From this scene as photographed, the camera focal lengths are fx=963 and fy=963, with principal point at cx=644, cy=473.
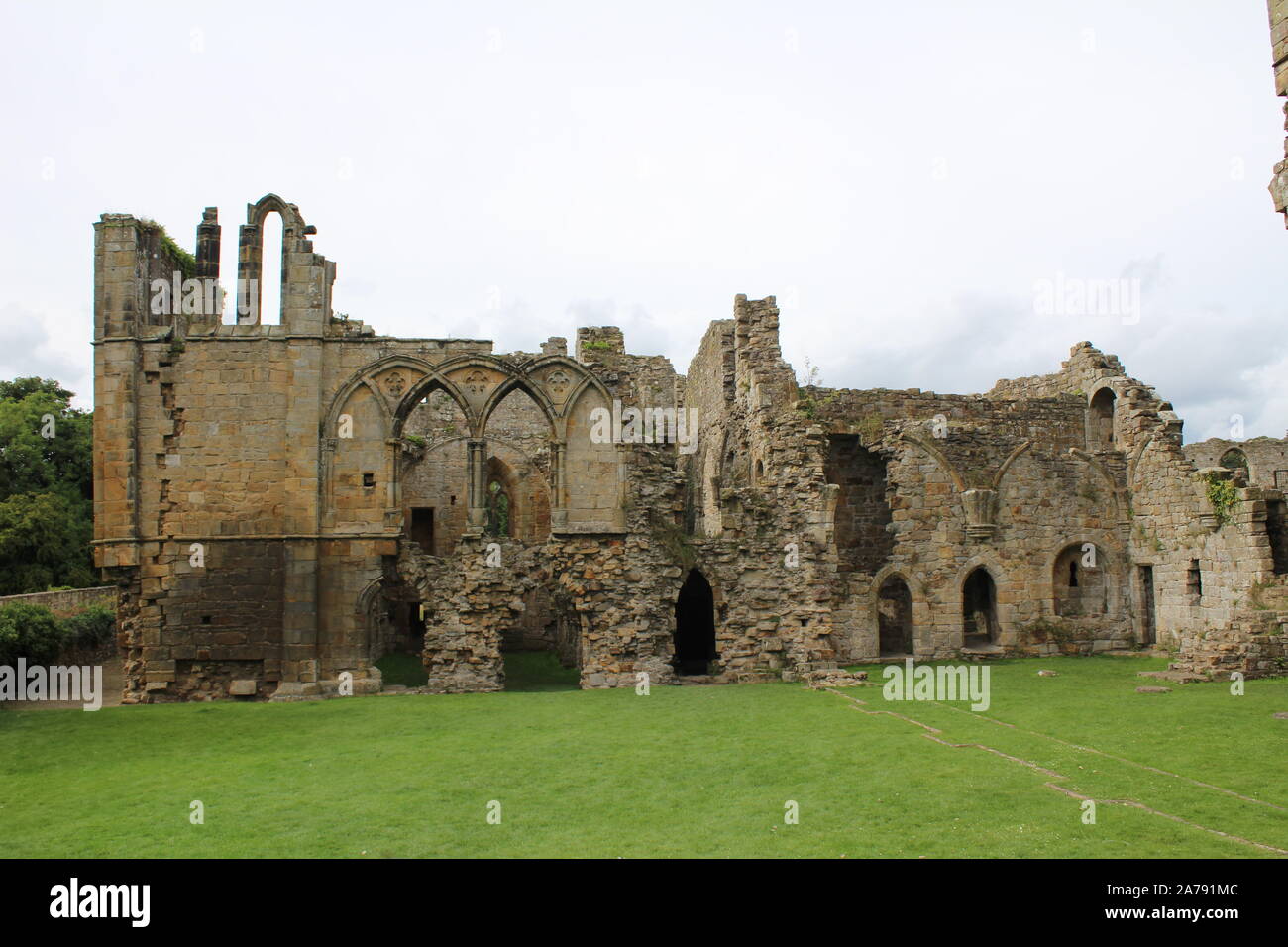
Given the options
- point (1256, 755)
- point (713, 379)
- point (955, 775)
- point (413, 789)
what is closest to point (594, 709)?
point (413, 789)

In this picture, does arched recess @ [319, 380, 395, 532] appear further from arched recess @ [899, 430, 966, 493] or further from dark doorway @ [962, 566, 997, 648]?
dark doorway @ [962, 566, 997, 648]

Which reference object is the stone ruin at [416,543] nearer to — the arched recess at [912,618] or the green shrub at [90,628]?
the arched recess at [912,618]

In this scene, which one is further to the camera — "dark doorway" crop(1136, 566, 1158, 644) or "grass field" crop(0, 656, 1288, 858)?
"dark doorway" crop(1136, 566, 1158, 644)

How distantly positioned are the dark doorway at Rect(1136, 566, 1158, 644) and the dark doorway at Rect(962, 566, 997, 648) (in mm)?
3343

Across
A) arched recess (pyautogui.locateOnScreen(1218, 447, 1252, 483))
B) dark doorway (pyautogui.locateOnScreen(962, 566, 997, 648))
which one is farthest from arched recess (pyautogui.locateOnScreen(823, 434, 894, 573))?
arched recess (pyautogui.locateOnScreen(1218, 447, 1252, 483))

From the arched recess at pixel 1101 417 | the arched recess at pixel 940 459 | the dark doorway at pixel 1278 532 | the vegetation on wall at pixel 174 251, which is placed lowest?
the dark doorway at pixel 1278 532

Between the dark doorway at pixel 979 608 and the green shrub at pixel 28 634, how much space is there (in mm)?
20711

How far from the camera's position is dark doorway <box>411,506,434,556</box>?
29.2 meters

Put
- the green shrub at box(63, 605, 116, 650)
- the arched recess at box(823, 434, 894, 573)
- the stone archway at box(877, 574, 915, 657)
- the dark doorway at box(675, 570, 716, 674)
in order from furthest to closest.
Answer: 1. the arched recess at box(823, 434, 894, 573)
2. the stone archway at box(877, 574, 915, 657)
3. the green shrub at box(63, 605, 116, 650)
4. the dark doorway at box(675, 570, 716, 674)

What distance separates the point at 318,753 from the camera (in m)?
12.0

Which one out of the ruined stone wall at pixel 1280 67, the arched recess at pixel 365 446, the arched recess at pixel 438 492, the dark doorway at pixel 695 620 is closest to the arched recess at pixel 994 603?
the dark doorway at pixel 695 620

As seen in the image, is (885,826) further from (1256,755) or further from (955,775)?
(1256,755)

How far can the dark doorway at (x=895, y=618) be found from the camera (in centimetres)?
2442

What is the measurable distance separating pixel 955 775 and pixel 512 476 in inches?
851
